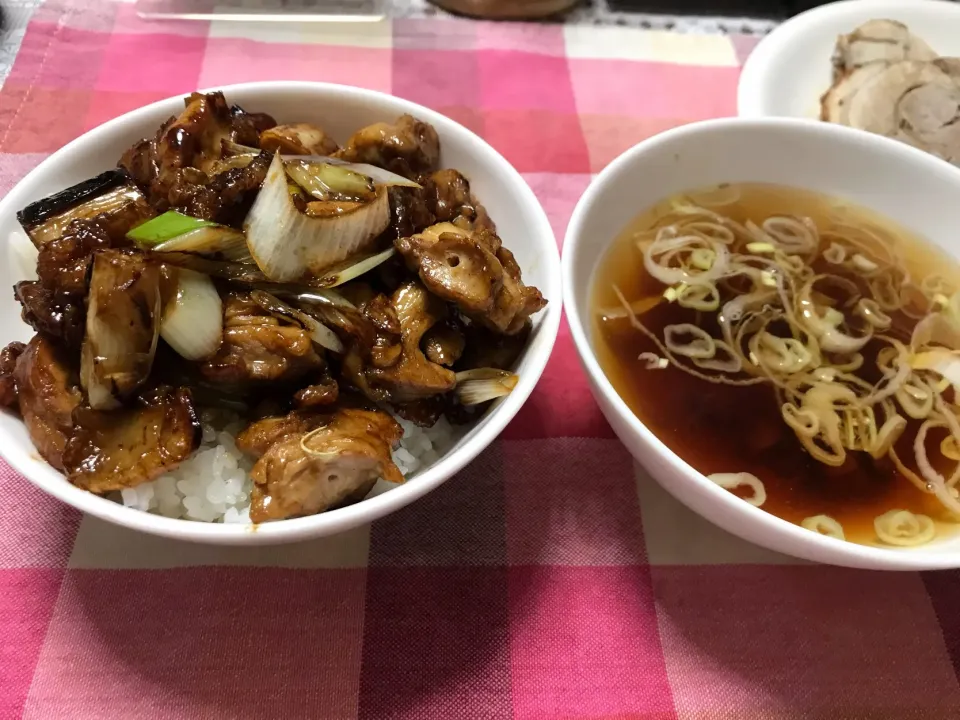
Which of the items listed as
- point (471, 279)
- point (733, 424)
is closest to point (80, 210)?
point (471, 279)

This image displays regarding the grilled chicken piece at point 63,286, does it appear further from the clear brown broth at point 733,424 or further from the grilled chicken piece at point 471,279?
the clear brown broth at point 733,424

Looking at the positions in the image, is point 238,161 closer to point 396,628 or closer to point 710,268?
point 396,628

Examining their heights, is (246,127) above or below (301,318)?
above

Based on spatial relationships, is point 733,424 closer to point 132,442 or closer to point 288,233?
point 288,233

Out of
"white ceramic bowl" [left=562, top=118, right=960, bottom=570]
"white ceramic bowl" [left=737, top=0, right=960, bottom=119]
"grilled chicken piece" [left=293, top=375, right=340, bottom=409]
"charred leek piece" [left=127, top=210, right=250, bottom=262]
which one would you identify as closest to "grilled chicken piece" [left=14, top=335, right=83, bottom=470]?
"charred leek piece" [left=127, top=210, right=250, bottom=262]

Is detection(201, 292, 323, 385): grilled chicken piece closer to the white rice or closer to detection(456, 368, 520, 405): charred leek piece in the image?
the white rice

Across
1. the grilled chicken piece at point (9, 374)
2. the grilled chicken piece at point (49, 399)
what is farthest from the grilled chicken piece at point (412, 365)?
the grilled chicken piece at point (9, 374)
